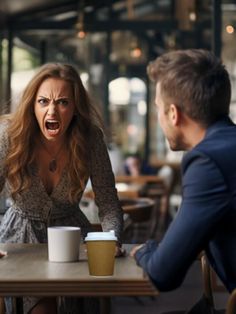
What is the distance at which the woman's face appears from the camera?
345 cm

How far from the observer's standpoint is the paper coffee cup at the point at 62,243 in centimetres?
291

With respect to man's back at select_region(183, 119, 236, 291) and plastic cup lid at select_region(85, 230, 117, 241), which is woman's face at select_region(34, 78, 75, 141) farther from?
man's back at select_region(183, 119, 236, 291)

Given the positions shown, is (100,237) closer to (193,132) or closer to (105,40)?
(193,132)

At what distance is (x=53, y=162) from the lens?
3578 mm

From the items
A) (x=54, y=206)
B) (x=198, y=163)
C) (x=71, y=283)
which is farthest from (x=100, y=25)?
(x=198, y=163)

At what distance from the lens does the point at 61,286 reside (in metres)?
2.58

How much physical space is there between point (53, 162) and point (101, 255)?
94cm

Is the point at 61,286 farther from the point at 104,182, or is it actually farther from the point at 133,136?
the point at 133,136

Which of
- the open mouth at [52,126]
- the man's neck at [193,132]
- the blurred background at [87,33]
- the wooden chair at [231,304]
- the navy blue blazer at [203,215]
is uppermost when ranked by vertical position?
the blurred background at [87,33]

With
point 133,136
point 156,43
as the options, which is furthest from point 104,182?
point 133,136

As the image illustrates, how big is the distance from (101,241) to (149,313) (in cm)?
338

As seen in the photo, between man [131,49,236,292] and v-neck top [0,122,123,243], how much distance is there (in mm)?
995

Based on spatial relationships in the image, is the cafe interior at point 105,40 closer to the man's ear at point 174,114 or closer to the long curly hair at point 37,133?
the long curly hair at point 37,133

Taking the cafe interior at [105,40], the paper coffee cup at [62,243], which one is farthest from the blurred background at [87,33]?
the paper coffee cup at [62,243]
